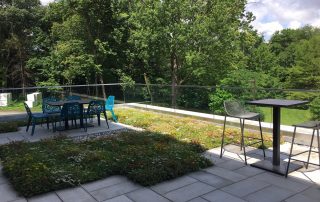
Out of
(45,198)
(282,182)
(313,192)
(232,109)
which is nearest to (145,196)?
(45,198)

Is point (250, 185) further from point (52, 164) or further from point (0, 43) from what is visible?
point (0, 43)

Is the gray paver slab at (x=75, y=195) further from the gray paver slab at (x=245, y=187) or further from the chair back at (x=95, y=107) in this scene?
the chair back at (x=95, y=107)

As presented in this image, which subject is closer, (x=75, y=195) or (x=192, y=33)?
(x=75, y=195)

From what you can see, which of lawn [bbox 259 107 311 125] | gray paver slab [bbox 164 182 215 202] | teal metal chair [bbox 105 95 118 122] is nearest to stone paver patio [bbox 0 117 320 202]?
gray paver slab [bbox 164 182 215 202]

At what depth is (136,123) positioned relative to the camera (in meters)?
7.78

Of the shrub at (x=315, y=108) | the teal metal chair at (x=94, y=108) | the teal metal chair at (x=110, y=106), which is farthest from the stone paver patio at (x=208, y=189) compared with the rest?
the teal metal chair at (x=110, y=106)

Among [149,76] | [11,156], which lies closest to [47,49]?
[149,76]

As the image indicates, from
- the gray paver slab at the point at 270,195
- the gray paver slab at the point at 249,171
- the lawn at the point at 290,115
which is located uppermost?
the lawn at the point at 290,115

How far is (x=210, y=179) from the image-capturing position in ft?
12.8

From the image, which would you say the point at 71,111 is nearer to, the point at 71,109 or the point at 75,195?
the point at 71,109

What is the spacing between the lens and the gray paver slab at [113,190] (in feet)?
11.2

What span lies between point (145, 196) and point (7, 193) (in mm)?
1679

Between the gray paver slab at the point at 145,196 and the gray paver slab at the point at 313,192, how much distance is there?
1647mm

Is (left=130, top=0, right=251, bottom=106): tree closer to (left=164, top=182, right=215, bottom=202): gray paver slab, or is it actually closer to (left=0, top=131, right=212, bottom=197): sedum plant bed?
(left=0, top=131, right=212, bottom=197): sedum plant bed
